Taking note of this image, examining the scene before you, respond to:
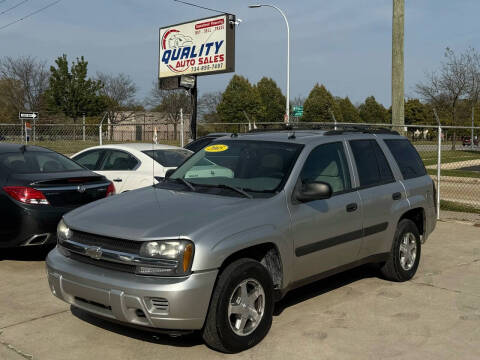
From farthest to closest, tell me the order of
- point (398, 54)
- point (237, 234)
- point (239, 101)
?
point (239, 101)
point (398, 54)
point (237, 234)

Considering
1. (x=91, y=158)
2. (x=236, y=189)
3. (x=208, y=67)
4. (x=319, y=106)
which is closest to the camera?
(x=236, y=189)

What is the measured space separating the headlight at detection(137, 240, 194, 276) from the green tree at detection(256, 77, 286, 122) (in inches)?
2439

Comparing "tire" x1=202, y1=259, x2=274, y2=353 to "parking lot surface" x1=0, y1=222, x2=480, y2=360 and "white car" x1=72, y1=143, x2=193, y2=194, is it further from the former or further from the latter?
"white car" x1=72, y1=143, x2=193, y2=194

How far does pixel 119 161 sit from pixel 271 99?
5819 centimetres

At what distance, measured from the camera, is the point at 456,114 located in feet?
115

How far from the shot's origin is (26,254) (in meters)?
7.23

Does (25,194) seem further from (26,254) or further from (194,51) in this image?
(194,51)

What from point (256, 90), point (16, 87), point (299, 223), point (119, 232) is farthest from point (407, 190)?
point (256, 90)

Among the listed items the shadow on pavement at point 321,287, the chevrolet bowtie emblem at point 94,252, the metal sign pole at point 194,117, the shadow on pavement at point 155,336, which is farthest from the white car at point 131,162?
the metal sign pole at point 194,117

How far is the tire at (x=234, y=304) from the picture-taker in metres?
3.84

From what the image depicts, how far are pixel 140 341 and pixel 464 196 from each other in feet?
36.2

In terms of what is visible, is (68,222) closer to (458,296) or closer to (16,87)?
(458,296)

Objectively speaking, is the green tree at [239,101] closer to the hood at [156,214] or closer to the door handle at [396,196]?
the door handle at [396,196]

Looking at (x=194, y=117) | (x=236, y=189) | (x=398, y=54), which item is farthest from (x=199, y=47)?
(x=236, y=189)
